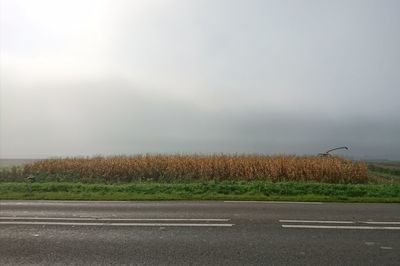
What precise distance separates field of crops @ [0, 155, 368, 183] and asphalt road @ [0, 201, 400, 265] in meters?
12.2

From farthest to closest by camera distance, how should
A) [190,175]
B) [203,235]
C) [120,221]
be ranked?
[190,175] → [120,221] → [203,235]

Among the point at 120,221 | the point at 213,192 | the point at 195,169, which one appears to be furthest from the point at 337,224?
the point at 195,169

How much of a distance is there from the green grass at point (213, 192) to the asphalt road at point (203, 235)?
8.59 feet

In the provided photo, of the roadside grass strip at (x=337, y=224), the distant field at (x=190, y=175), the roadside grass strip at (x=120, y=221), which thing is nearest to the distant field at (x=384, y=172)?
the distant field at (x=190, y=175)

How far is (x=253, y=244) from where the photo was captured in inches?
316

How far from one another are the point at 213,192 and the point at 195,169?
8.74 m

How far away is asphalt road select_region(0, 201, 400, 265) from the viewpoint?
23.6 feet

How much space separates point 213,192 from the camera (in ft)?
59.6

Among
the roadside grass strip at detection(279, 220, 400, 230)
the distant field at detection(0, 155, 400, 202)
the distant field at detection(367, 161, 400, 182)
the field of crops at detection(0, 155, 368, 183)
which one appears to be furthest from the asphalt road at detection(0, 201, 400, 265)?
the distant field at detection(367, 161, 400, 182)

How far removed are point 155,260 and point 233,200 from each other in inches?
334

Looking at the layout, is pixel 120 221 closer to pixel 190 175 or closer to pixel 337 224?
pixel 337 224

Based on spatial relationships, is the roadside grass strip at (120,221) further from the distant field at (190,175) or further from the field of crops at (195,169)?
the field of crops at (195,169)

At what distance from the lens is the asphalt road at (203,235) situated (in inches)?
284

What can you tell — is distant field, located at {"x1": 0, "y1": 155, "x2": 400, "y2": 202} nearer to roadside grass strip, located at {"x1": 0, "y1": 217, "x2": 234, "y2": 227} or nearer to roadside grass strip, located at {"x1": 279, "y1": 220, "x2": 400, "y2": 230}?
roadside grass strip, located at {"x1": 0, "y1": 217, "x2": 234, "y2": 227}
